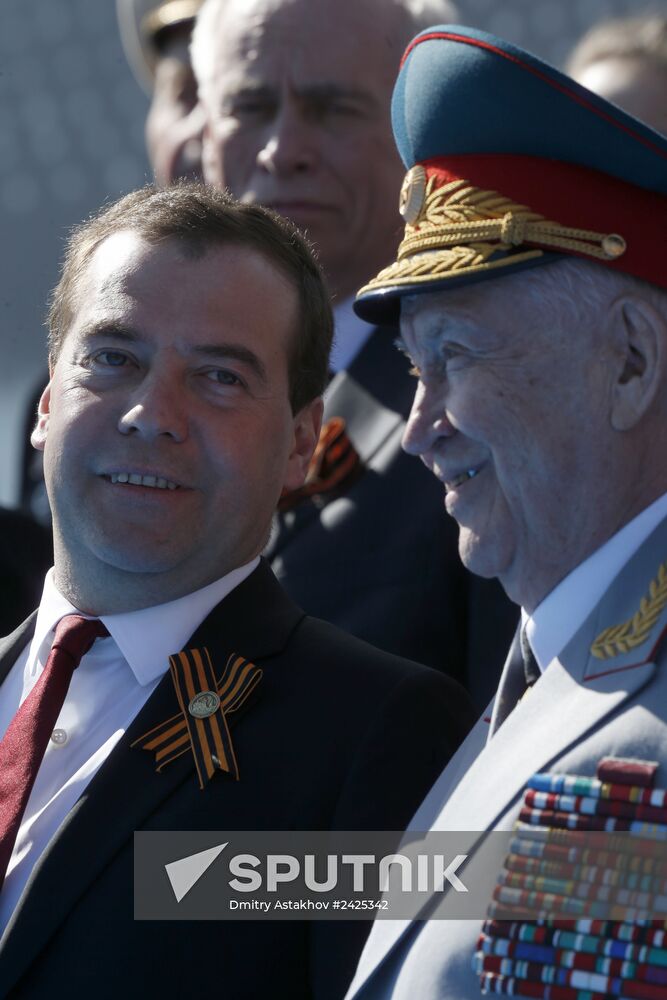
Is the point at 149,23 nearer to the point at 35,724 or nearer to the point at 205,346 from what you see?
the point at 205,346

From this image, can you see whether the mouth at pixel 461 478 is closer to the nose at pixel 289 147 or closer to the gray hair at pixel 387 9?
the nose at pixel 289 147

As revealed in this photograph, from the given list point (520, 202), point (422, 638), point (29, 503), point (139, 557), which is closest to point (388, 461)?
point (422, 638)

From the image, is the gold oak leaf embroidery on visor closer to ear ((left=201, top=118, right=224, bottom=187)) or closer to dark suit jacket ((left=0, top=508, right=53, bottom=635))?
dark suit jacket ((left=0, top=508, right=53, bottom=635))

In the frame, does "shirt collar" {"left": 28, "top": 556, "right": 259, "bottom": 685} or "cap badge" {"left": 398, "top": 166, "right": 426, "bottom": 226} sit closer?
"cap badge" {"left": 398, "top": 166, "right": 426, "bottom": 226}

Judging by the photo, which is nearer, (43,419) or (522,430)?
(522,430)

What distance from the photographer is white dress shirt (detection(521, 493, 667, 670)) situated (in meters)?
2.15

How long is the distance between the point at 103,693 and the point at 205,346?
54cm

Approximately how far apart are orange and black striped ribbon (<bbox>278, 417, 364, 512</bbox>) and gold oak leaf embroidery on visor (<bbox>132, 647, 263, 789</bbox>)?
833mm

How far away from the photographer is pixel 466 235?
2.23 metres

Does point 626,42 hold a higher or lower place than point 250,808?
higher

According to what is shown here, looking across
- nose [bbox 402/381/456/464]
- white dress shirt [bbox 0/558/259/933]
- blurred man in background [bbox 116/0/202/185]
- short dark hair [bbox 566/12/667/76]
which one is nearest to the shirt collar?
white dress shirt [bbox 0/558/259/933]

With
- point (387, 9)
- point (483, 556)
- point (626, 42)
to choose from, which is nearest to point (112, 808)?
point (483, 556)

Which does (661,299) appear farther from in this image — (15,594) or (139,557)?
(15,594)

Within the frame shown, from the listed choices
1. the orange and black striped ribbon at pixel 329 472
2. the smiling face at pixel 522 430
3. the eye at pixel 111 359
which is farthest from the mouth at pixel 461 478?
the orange and black striped ribbon at pixel 329 472
